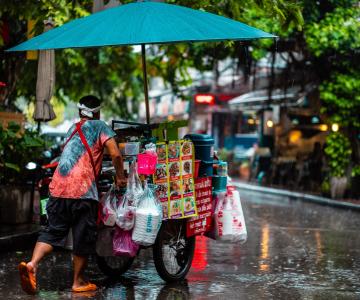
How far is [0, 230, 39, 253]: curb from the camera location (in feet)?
32.2

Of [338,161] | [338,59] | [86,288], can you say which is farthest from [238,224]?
[338,161]

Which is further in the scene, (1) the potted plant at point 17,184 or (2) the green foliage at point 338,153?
(2) the green foliage at point 338,153

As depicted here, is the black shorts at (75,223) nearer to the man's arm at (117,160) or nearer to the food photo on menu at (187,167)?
the man's arm at (117,160)

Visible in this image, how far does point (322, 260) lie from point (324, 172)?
15.0 metres

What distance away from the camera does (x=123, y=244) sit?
23.5 feet

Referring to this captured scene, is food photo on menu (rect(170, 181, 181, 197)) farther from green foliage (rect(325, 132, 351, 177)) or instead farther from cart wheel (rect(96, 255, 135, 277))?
green foliage (rect(325, 132, 351, 177))

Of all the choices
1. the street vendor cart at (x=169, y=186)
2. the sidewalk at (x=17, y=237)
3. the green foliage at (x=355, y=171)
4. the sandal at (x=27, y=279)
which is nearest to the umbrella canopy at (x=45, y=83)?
the sidewalk at (x=17, y=237)

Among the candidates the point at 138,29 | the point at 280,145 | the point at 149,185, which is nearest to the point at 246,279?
the point at 149,185

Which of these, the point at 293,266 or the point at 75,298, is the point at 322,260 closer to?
the point at 293,266

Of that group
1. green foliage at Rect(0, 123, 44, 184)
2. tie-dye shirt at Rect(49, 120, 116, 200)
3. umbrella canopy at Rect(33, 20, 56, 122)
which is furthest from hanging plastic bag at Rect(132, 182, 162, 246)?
umbrella canopy at Rect(33, 20, 56, 122)

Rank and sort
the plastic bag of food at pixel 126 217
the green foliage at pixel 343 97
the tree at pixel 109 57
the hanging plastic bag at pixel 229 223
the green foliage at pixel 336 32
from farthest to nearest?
the green foliage at pixel 343 97, the green foliage at pixel 336 32, the tree at pixel 109 57, the hanging plastic bag at pixel 229 223, the plastic bag of food at pixel 126 217

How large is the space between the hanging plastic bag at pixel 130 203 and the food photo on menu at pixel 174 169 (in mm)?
400

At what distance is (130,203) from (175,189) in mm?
527

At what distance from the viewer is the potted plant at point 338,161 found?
71.5ft
